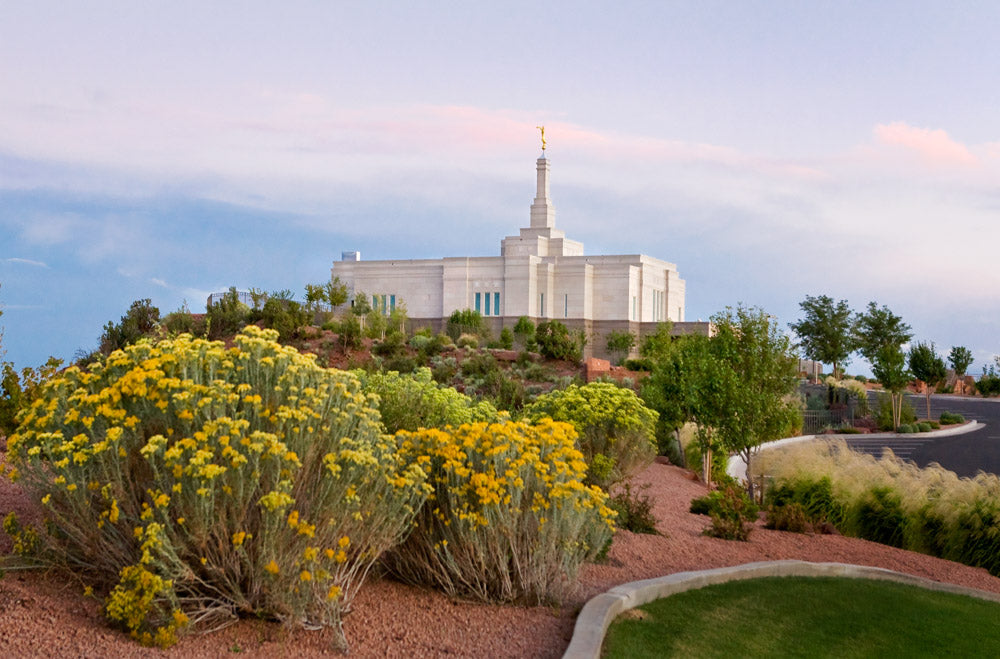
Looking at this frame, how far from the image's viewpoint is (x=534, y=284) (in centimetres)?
4497

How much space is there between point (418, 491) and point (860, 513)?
7790 millimetres

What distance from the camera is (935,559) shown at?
9828 mm

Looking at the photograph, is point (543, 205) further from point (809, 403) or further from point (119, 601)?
point (119, 601)

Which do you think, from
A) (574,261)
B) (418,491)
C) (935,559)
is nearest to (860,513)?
(935,559)

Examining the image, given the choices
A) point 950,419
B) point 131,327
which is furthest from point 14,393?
point 950,419

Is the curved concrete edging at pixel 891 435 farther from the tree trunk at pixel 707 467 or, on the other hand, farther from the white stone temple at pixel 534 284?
the white stone temple at pixel 534 284

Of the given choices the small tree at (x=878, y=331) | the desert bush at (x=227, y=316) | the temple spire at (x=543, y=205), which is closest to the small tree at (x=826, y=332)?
the small tree at (x=878, y=331)

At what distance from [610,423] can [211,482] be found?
779cm

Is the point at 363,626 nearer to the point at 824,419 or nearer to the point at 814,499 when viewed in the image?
the point at 814,499

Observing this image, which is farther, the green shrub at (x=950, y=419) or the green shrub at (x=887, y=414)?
the green shrub at (x=950, y=419)

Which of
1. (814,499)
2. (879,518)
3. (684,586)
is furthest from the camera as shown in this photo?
(814,499)

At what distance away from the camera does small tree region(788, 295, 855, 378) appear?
44.3m

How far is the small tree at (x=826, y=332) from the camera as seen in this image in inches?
Result: 1743

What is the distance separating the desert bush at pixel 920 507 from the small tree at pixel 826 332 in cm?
3352
